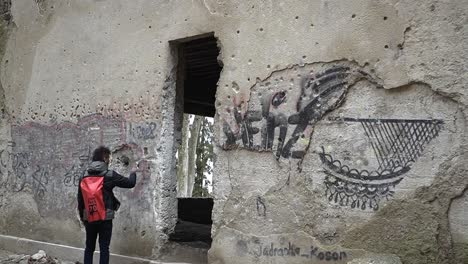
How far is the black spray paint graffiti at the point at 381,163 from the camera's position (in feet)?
13.3

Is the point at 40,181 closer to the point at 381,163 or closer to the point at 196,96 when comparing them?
the point at 196,96

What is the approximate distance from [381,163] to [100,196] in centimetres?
259

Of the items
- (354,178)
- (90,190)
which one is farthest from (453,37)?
(90,190)

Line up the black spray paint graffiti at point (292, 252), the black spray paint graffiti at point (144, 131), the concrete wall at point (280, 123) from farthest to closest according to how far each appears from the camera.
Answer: the black spray paint graffiti at point (144, 131)
the black spray paint graffiti at point (292, 252)
the concrete wall at point (280, 123)

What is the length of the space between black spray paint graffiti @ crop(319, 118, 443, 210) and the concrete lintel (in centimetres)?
219

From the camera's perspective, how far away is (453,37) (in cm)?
396

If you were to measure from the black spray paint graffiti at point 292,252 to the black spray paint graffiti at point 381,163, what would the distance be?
434mm

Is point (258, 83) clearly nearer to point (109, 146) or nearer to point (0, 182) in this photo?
point (109, 146)

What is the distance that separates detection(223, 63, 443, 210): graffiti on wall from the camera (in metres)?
4.11

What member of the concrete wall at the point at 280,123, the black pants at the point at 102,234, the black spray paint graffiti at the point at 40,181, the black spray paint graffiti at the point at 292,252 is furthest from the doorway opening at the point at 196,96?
the black spray paint graffiti at the point at 40,181

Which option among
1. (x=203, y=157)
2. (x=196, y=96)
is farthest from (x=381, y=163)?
(x=203, y=157)

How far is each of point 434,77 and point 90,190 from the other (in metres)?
3.21

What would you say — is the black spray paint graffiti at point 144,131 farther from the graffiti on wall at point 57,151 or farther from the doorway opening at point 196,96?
the doorway opening at point 196,96

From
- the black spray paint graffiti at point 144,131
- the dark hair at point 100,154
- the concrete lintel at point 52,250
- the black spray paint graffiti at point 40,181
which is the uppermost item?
the black spray paint graffiti at point 144,131
